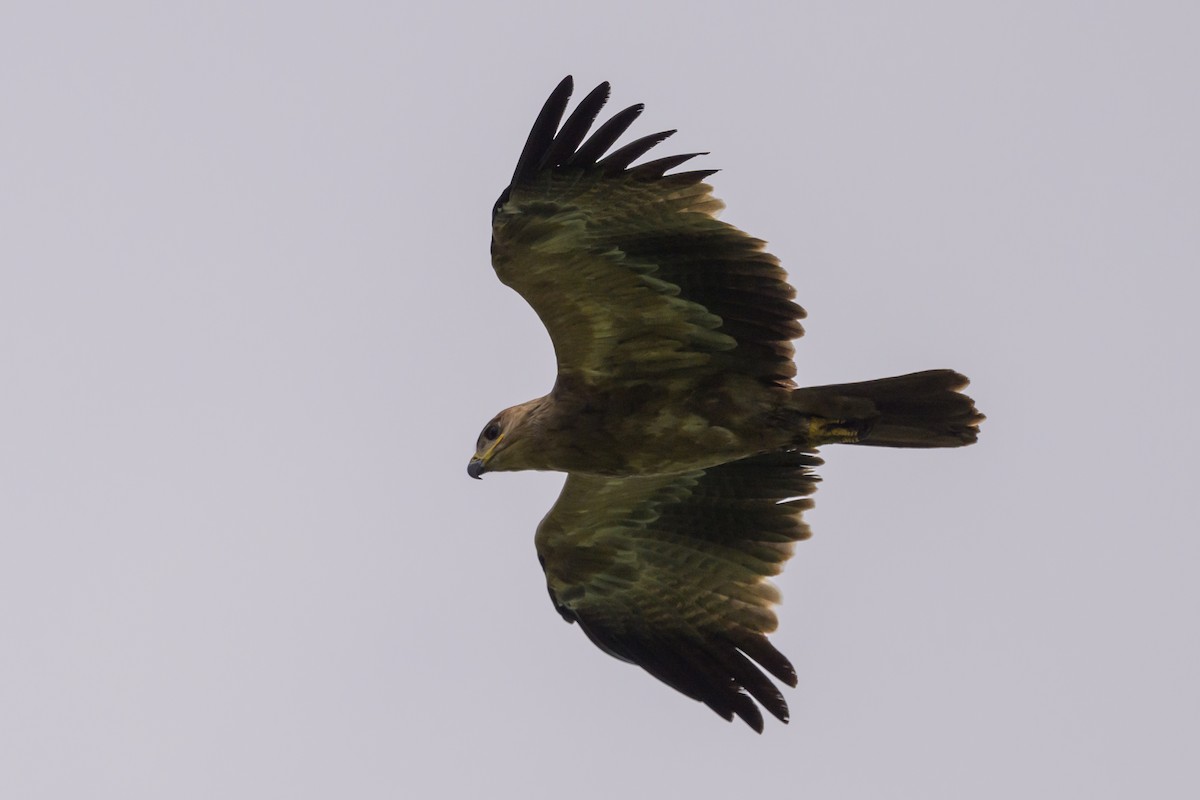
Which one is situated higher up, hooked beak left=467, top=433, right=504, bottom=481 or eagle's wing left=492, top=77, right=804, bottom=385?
eagle's wing left=492, top=77, right=804, bottom=385

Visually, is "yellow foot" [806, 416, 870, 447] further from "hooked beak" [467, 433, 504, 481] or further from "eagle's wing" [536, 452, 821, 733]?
"hooked beak" [467, 433, 504, 481]

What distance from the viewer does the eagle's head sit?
9.47 m

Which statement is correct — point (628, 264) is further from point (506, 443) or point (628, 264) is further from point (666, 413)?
point (506, 443)

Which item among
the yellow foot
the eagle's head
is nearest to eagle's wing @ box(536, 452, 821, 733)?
the eagle's head

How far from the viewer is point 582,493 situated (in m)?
10.3

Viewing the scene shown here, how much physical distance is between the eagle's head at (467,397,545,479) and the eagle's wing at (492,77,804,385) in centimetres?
33

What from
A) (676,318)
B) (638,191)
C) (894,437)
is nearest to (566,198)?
(638,191)

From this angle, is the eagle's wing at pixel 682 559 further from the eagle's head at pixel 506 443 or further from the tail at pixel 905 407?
the tail at pixel 905 407

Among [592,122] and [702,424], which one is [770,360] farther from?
[592,122]

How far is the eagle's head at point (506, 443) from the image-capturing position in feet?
31.1

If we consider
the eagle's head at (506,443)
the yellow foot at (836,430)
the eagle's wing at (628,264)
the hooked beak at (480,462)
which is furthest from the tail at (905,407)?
the hooked beak at (480,462)

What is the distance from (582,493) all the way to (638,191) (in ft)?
7.52

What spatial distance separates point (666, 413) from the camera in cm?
944

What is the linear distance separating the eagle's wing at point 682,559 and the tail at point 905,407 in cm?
108
